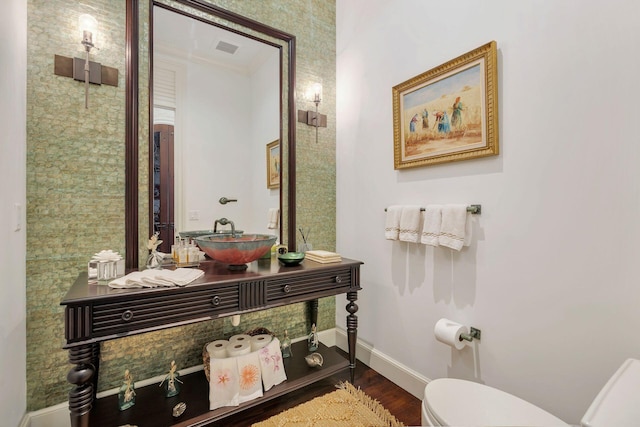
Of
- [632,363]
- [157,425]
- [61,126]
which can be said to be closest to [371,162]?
[632,363]

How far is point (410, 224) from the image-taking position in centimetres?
181

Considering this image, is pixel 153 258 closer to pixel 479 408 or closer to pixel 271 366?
pixel 271 366

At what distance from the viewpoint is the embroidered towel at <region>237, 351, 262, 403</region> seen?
5.27 feet

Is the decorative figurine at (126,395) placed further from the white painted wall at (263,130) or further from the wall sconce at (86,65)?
the wall sconce at (86,65)

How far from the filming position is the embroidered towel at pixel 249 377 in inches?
63.3

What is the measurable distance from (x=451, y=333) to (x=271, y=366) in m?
1.02

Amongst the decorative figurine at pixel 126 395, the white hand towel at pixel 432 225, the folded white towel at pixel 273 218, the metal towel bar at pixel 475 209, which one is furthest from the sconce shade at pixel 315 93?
the decorative figurine at pixel 126 395

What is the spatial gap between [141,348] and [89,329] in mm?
666

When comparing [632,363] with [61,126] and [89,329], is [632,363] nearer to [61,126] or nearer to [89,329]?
[89,329]

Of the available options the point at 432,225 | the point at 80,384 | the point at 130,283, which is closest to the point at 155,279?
the point at 130,283

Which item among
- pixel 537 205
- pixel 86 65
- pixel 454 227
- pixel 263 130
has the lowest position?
pixel 454 227

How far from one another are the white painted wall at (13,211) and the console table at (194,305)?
0.75 feet

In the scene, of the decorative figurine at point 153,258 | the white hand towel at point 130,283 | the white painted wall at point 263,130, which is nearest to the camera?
the white hand towel at point 130,283

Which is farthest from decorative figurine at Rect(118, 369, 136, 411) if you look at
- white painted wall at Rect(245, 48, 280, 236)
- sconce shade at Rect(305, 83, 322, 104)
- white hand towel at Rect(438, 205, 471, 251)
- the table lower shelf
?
sconce shade at Rect(305, 83, 322, 104)
